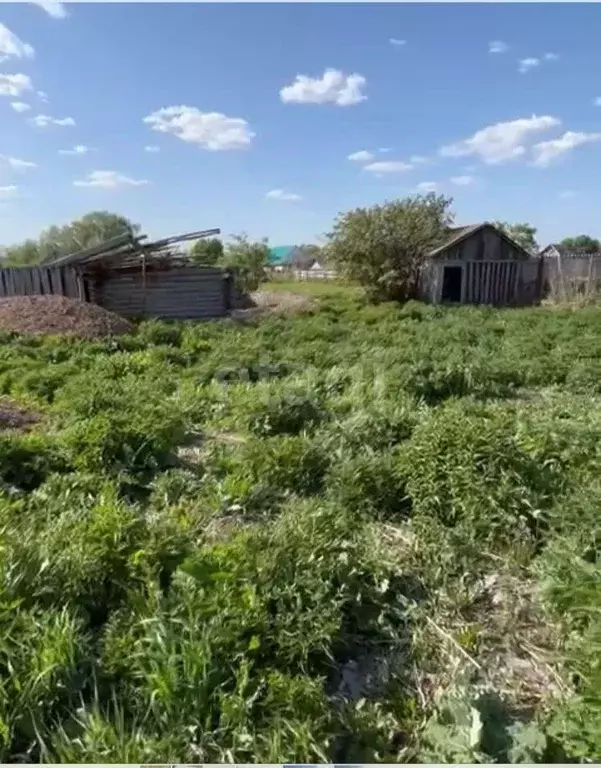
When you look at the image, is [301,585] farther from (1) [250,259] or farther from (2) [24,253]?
(2) [24,253]

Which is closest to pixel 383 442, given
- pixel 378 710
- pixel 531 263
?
pixel 378 710

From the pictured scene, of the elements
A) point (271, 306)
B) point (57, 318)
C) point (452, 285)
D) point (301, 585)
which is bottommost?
point (301, 585)

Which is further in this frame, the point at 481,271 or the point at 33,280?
the point at 481,271

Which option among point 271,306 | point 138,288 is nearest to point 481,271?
point 271,306

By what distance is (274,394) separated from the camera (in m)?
6.16

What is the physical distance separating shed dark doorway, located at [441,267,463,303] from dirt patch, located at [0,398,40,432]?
17.4 meters

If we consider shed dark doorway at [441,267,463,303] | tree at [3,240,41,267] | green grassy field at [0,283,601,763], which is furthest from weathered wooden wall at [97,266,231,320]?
tree at [3,240,41,267]

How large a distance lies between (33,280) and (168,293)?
3.82 meters

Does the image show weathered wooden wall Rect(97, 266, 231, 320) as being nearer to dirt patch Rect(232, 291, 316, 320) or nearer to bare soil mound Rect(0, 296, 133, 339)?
dirt patch Rect(232, 291, 316, 320)

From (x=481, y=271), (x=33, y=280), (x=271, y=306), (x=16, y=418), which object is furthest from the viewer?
(x=481, y=271)

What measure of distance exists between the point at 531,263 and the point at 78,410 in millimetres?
20069

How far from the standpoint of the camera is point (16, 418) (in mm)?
6113

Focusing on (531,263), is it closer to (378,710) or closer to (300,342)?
(300,342)

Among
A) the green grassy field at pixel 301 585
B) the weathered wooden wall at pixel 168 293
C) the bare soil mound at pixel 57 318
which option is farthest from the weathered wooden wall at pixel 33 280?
the green grassy field at pixel 301 585
